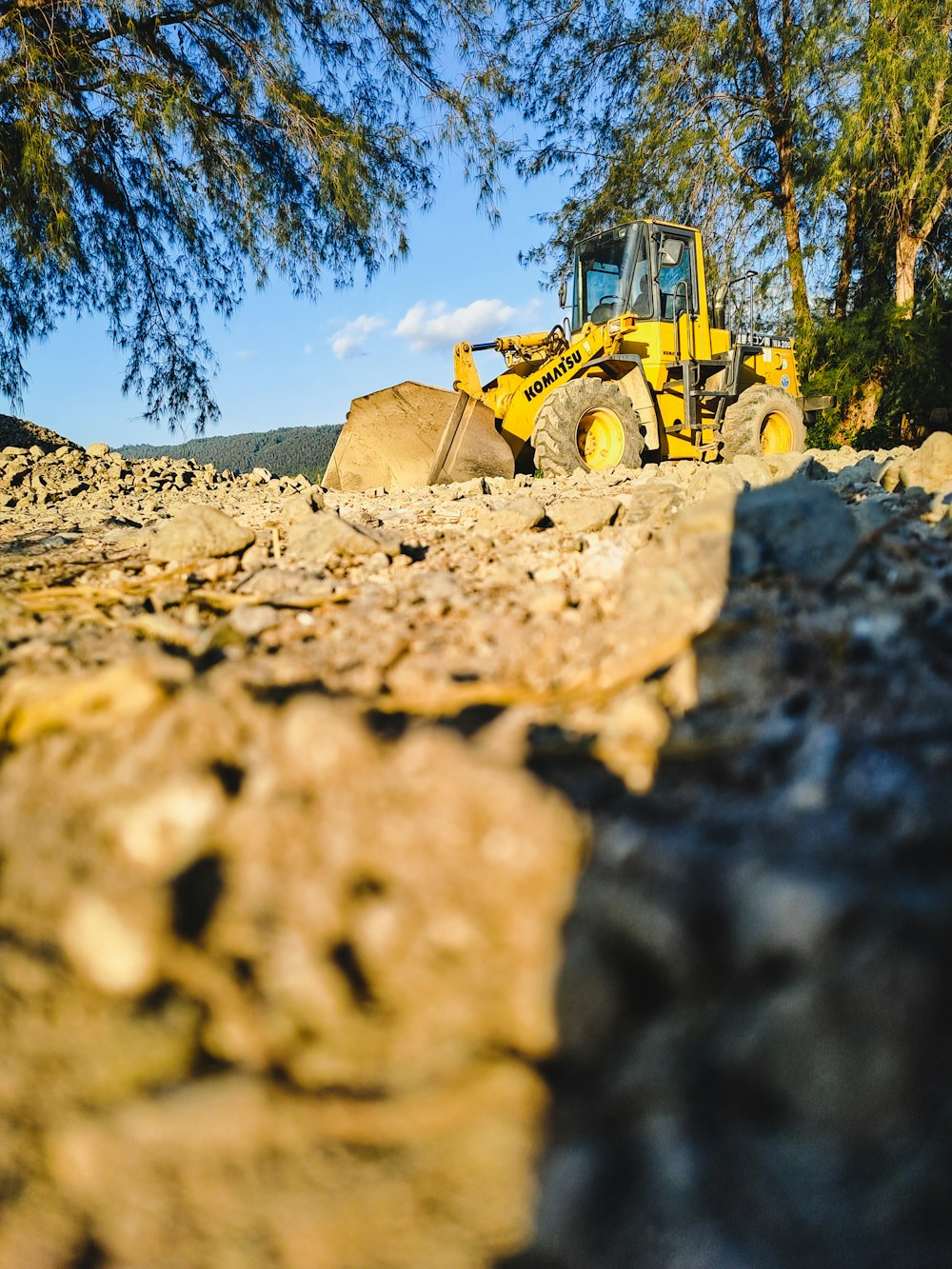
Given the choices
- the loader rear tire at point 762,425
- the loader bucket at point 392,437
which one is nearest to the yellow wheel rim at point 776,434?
the loader rear tire at point 762,425

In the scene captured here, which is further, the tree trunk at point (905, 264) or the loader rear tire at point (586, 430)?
the tree trunk at point (905, 264)

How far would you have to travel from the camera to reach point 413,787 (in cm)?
103

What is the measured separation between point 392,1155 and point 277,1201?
0.39 feet

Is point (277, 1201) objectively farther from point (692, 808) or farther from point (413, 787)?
point (692, 808)

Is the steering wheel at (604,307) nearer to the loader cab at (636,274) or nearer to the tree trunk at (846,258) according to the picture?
the loader cab at (636,274)

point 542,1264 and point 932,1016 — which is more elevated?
point 932,1016

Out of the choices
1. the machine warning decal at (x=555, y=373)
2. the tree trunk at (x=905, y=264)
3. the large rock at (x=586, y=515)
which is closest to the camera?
the large rock at (x=586, y=515)

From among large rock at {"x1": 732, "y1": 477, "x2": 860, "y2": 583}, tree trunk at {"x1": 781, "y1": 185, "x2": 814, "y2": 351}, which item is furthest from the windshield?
large rock at {"x1": 732, "y1": 477, "x2": 860, "y2": 583}

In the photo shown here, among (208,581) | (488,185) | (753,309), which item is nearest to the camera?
(208,581)

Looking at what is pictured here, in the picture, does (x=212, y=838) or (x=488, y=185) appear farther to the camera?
(x=488, y=185)

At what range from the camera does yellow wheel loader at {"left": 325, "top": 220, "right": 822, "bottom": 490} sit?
6148 millimetres

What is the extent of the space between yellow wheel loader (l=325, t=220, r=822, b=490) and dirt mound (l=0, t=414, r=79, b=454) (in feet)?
9.67

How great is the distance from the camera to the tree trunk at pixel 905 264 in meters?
9.34

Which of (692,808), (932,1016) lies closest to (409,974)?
(692,808)
